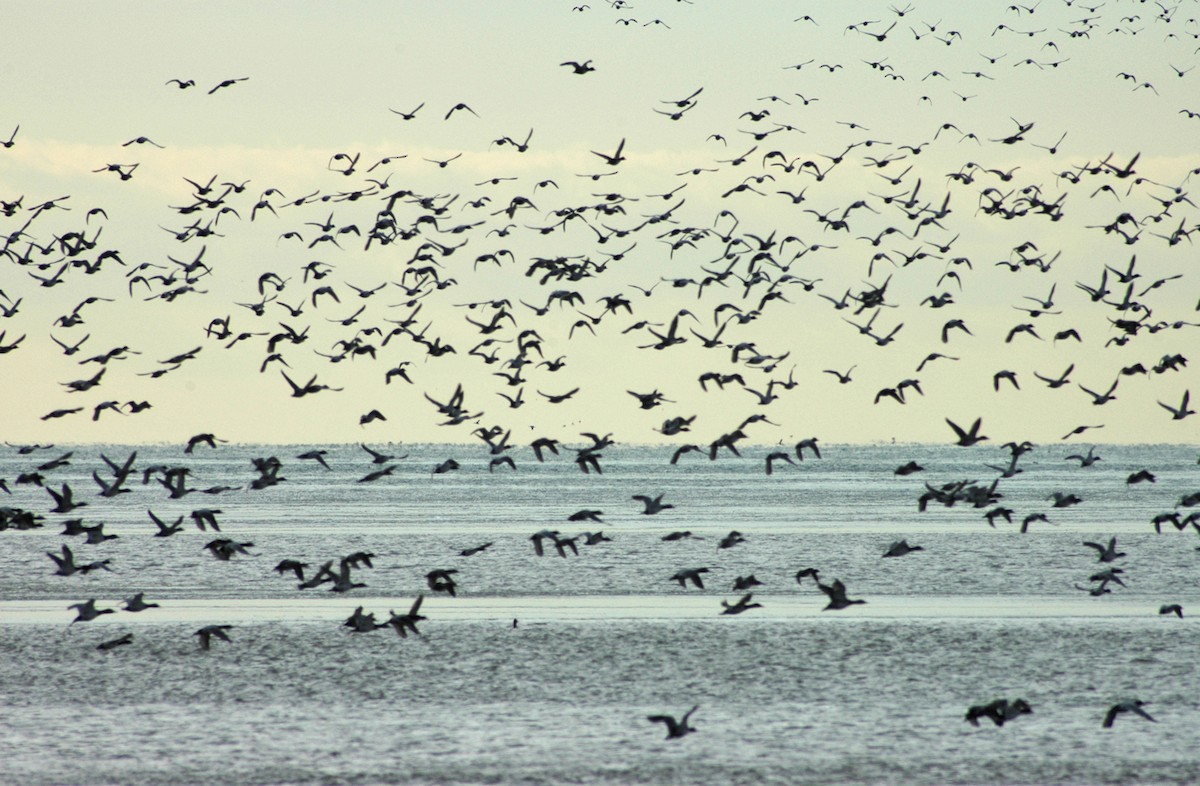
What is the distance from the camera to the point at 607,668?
24859 mm

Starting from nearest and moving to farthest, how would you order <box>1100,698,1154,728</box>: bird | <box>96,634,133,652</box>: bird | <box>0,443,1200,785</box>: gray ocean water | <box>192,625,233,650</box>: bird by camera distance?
<box>0,443,1200,785</box>: gray ocean water, <box>1100,698,1154,728</box>: bird, <box>192,625,233,650</box>: bird, <box>96,634,133,652</box>: bird

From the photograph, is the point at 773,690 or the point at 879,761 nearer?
the point at 879,761

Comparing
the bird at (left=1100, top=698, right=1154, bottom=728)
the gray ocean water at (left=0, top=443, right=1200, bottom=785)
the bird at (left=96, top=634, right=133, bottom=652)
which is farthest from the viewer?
the bird at (left=96, top=634, right=133, bottom=652)

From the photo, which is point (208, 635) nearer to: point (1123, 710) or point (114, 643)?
point (114, 643)

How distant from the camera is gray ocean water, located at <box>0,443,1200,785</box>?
762 inches

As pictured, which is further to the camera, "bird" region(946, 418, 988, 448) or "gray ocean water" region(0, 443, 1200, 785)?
"bird" region(946, 418, 988, 448)

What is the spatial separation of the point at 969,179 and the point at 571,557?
45.7 ft

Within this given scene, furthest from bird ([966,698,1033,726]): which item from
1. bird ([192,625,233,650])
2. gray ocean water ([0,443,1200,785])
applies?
bird ([192,625,233,650])

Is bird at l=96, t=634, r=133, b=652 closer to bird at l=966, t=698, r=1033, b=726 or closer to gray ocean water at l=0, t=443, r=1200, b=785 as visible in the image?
gray ocean water at l=0, t=443, r=1200, b=785

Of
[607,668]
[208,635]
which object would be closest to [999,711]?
[607,668]

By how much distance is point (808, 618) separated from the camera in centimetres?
2922

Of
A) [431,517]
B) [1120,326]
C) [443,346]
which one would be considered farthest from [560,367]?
[431,517]

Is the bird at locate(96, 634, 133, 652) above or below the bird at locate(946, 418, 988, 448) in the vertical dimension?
below

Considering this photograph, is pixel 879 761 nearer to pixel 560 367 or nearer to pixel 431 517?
pixel 560 367
